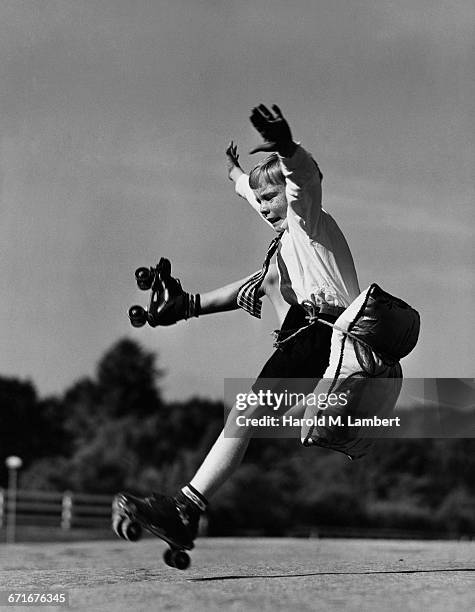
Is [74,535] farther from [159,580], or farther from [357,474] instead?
[357,474]

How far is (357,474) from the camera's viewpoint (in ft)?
97.6

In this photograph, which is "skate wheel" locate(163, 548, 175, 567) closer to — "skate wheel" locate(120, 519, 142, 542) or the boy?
the boy

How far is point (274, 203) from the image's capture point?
3.45 meters

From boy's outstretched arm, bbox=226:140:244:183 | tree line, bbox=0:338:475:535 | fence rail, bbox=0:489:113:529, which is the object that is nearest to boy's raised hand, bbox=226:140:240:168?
boy's outstretched arm, bbox=226:140:244:183

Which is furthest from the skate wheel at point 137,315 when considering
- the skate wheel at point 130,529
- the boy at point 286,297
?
the skate wheel at point 130,529

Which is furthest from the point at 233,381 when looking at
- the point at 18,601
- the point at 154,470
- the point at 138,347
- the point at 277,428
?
the point at 138,347

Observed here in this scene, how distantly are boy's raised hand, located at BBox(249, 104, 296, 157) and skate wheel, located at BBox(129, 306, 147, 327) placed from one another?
939mm

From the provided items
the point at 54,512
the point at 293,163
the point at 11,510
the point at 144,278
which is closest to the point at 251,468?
the point at 54,512

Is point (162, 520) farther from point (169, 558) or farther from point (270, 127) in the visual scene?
point (270, 127)

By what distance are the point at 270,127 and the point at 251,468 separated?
2482cm

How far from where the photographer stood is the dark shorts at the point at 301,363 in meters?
3.28

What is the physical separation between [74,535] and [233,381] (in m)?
10.9

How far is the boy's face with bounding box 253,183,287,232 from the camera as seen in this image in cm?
343

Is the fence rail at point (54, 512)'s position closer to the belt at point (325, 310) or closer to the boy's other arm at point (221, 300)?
the boy's other arm at point (221, 300)
